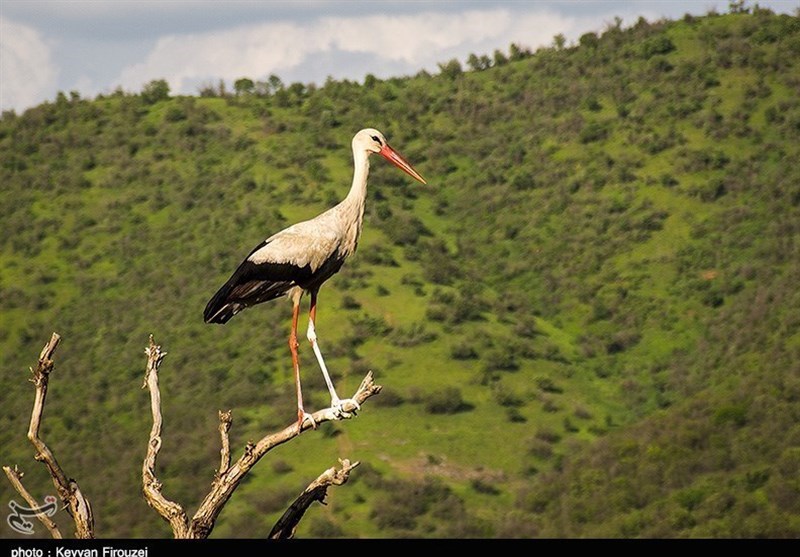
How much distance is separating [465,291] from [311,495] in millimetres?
61624

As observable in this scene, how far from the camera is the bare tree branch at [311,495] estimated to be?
1316 cm

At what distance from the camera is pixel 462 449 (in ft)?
207

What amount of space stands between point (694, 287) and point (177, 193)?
29.5 m

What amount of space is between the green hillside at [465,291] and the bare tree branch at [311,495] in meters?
37.7

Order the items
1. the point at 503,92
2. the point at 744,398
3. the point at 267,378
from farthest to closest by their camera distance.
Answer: the point at 503,92
the point at 267,378
the point at 744,398

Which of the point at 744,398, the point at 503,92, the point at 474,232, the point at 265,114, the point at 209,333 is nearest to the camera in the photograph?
the point at 744,398

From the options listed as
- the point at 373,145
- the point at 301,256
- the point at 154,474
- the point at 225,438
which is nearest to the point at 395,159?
the point at 373,145

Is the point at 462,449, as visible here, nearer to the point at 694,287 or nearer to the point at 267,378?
the point at 267,378

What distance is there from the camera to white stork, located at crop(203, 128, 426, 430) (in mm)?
15125

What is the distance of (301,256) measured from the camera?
15117 mm

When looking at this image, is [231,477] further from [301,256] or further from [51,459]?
[301,256]

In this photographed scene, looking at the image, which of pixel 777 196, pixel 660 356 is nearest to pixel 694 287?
pixel 660 356
